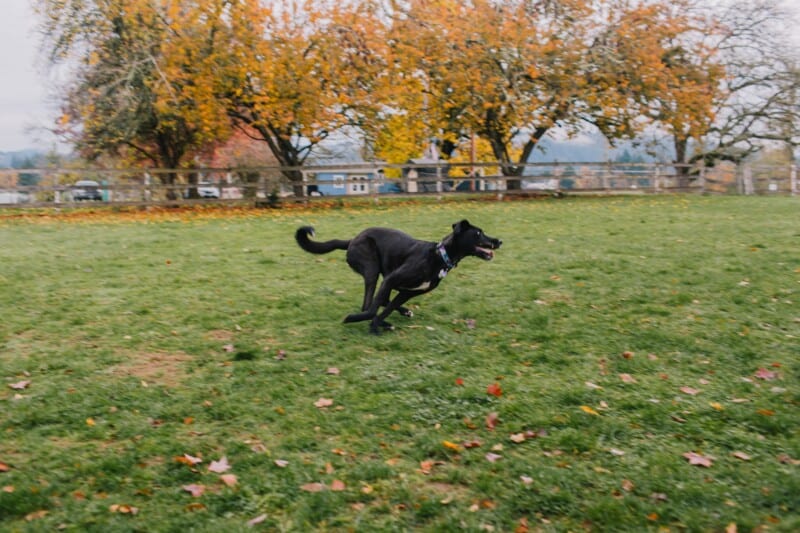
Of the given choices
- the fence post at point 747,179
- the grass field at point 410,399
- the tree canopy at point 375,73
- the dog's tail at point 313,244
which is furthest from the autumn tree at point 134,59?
the fence post at point 747,179

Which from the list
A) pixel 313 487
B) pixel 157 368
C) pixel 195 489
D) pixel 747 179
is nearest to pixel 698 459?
pixel 313 487

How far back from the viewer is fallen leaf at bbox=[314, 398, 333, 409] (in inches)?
187

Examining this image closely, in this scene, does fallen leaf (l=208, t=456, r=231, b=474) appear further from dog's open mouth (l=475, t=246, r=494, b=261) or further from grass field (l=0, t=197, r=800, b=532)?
dog's open mouth (l=475, t=246, r=494, b=261)

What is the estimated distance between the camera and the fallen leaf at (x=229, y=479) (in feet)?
11.9

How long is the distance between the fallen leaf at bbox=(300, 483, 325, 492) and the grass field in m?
0.02

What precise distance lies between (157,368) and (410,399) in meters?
2.28

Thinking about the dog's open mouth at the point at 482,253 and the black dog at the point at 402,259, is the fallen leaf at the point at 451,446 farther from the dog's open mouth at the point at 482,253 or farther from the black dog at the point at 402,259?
the dog's open mouth at the point at 482,253

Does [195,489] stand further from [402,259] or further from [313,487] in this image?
[402,259]

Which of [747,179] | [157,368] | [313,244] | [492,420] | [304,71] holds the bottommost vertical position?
[492,420]

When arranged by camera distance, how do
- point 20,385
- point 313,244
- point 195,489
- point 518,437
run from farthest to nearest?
point 313,244
point 20,385
point 518,437
point 195,489

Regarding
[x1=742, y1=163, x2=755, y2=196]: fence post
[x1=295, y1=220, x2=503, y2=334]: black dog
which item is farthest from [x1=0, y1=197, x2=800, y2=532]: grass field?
[x1=742, y1=163, x2=755, y2=196]: fence post

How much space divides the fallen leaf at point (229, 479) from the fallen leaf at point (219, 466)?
7cm

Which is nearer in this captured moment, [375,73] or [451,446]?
[451,446]

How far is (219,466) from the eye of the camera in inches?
151
